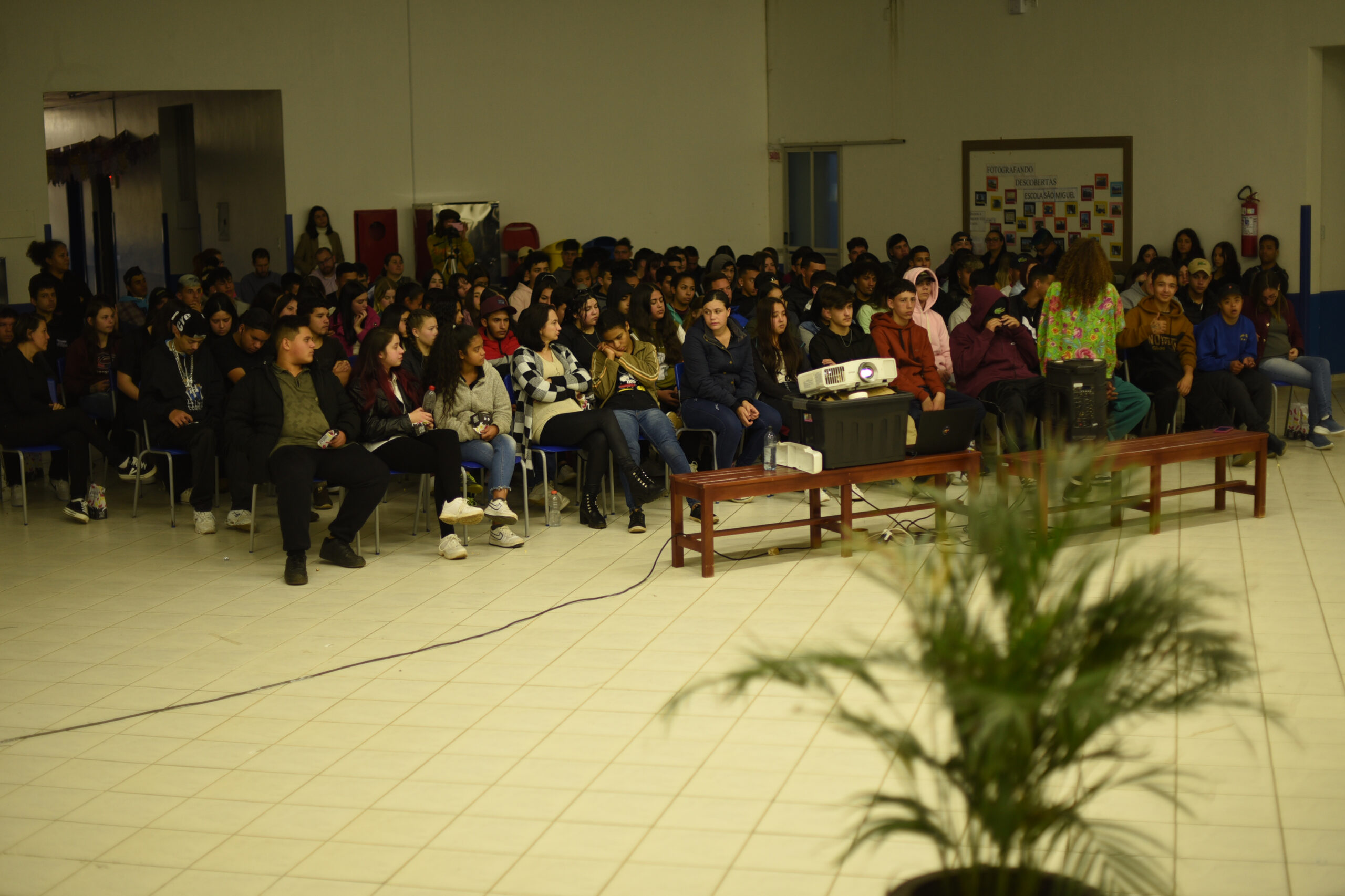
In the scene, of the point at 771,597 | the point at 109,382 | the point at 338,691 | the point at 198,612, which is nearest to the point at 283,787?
the point at 338,691

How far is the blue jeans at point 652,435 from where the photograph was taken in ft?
23.0

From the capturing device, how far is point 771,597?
568cm

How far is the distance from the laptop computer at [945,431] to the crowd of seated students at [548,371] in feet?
1.99

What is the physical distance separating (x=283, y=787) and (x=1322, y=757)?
111 inches

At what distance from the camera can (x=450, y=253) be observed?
1225cm

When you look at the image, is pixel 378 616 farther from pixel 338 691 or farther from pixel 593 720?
pixel 593 720

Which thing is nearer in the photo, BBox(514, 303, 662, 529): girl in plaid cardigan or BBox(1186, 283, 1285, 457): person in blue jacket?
BBox(514, 303, 662, 529): girl in plaid cardigan

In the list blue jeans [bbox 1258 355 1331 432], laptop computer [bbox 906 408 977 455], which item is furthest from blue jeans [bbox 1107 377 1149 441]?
laptop computer [bbox 906 408 977 455]

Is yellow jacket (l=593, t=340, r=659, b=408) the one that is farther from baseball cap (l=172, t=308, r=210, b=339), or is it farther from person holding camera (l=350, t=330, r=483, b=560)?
baseball cap (l=172, t=308, r=210, b=339)

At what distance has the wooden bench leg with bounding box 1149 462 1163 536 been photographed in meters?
6.32

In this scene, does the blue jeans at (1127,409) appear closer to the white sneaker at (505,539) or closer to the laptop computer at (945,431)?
the laptop computer at (945,431)

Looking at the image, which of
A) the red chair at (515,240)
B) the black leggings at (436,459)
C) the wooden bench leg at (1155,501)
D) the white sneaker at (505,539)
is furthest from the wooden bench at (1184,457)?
the red chair at (515,240)

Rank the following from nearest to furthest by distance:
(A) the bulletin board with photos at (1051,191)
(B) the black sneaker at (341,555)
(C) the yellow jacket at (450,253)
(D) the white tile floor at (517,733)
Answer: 1. (D) the white tile floor at (517,733)
2. (B) the black sneaker at (341,555)
3. (A) the bulletin board with photos at (1051,191)
4. (C) the yellow jacket at (450,253)

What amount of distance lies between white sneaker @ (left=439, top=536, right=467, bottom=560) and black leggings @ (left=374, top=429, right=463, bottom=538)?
3.2 inches
